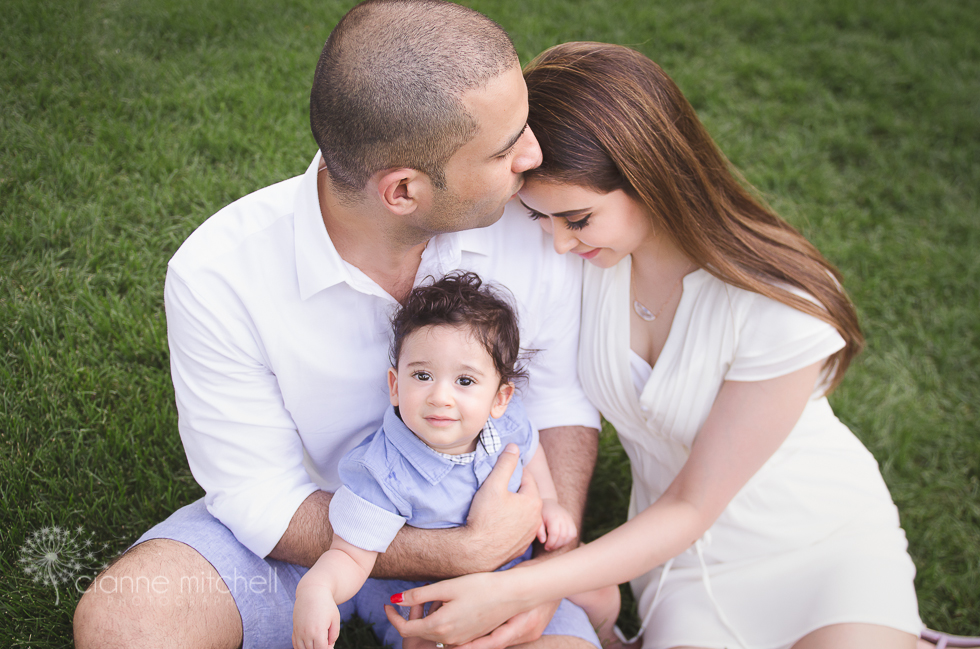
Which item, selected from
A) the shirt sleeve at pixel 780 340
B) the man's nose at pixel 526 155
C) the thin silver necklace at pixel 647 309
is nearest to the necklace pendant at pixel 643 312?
the thin silver necklace at pixel 647 309

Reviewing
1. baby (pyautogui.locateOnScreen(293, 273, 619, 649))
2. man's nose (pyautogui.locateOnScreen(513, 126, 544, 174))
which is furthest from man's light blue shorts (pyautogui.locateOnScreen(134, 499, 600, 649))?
man's nose (pyautogui.locateOnScreen(513, 126, 544, 174))

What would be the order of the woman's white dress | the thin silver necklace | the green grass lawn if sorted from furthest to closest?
the green grass lawn, the thin silver necklace, the woman's white dress

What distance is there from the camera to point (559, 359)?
8.95 feet

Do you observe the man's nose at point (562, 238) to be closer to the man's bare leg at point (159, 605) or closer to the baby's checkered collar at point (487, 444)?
the baby's checkered collar at point (487, 444)

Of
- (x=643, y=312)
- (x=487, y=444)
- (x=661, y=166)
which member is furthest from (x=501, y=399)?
(x=661, y=166)

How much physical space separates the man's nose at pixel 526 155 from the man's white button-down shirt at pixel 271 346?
0.40 m

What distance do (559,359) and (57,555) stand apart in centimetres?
202

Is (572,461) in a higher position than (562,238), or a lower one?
lower

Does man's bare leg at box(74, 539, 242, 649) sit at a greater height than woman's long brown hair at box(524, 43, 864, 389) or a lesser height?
lesser

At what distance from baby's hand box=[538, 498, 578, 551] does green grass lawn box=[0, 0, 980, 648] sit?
0.90 meters

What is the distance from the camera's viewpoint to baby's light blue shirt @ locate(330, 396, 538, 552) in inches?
84.5

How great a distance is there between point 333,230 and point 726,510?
178cm

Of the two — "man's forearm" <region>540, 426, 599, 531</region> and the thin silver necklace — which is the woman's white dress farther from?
"man's forearm" <region>540, 426, 599, 531</region>

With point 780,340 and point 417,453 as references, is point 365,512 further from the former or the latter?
point 780,340
